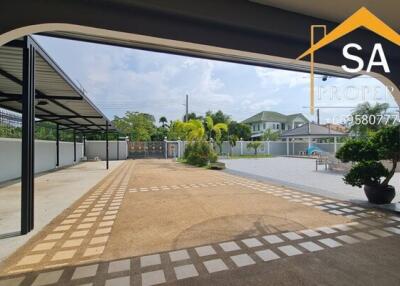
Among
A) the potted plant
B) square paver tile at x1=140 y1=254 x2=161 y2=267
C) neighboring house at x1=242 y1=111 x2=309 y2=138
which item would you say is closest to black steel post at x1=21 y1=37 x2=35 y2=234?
square paver tile at x1=140 y1=254 x2=161 y2=267

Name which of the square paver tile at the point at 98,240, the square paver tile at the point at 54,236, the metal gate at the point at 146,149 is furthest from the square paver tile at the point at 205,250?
the metal gate at the point at 146,149

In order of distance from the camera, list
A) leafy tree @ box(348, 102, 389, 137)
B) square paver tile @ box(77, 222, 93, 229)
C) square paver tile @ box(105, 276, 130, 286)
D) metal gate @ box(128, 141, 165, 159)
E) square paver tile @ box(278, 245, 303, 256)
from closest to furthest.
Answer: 1. square paver tile @ box(105, 276, 130, 286)
2. square paver tile @ box(278, 245, 303, 256)
3. square paver tile @ box(77, 222, 93, 229)
4. leafy tree @ box(348, 102, 389, 137)
5. metal gate @ box(128, 141, 165, 159)

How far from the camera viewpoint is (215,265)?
2.91m

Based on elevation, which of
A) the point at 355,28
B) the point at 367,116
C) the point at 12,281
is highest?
the point at 367,116

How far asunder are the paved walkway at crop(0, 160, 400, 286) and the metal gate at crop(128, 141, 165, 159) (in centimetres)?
2028

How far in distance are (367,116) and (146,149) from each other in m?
20.1

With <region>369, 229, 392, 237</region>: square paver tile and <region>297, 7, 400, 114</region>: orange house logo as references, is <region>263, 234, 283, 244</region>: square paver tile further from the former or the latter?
<region>297, 7, 400, 114</region>: orange house logo

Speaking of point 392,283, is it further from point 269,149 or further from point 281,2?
point 269,149

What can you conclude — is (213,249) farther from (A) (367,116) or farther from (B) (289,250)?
(A) (367,116)

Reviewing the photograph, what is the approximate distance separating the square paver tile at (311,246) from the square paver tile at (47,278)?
3057 millimetres

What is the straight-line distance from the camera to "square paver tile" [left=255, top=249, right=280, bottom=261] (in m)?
3.07

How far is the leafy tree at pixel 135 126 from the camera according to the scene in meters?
32.5

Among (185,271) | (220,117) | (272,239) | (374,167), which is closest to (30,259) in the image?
(185,271)

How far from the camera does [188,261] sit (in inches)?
119
